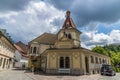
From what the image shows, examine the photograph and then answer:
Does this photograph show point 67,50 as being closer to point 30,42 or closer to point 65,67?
point 65,67

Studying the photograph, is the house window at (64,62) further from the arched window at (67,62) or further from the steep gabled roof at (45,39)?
the steep gabled roof at (45,39)

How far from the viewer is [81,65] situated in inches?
925

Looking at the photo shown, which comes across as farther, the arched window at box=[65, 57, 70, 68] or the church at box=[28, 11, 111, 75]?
the arched window at box=[65, 57, 70, 68]

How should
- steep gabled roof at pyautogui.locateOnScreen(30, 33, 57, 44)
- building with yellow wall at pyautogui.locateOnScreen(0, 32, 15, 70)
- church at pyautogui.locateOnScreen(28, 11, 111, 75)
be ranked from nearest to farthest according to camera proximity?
church at pyautogui.locateOnScreen(28, 11, 111, 75)
building with yellow wall at pyautogui.locateOnScreen(0, 32, 15, 70)
steep gabled roof at pyautogui.locateOnScreen(30, 33, 57, 44)

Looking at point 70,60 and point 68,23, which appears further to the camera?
point 68,23

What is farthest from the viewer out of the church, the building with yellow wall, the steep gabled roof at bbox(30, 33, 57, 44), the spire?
the steep gabled roof at bbox(30, 33, 57, 44)

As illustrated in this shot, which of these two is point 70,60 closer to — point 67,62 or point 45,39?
point 67,62

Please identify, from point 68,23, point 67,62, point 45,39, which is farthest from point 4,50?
point 68,23

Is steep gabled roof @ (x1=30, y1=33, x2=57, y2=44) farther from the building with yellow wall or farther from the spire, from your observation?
the building with yellow wall

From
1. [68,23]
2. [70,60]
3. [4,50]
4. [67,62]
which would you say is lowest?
[67,62]

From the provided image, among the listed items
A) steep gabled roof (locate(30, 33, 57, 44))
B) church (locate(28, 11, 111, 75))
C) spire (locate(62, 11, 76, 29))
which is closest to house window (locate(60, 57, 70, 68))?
church (locate(28, 11, 111, 75))

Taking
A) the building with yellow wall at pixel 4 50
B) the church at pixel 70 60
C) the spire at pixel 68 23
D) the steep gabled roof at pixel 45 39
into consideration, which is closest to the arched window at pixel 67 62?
the church at pixel 70 60

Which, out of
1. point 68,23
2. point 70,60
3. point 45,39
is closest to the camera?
point 70,60

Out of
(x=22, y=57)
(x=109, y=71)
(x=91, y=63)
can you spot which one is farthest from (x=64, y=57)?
(x=22, y=57)
